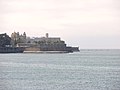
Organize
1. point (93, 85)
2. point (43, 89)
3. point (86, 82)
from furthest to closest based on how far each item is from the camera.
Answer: point (86, 82) < point (93, 85) < point (43, 89)

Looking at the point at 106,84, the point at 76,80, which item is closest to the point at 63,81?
the point at 76,80

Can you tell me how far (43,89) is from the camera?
1965 inches

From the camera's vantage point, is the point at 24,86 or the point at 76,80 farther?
the point at 76,80

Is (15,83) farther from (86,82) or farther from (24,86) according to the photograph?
(86,82)

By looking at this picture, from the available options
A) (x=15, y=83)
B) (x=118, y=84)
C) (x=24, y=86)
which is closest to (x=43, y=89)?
(x=24, y=86)

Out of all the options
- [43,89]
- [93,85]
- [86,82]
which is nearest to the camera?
[43,89]

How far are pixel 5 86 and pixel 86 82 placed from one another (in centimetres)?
1109

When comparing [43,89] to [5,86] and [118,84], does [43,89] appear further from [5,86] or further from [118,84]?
[118,84]

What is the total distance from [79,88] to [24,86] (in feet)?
20.4

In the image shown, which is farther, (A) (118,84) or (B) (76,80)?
(B) (76,80)

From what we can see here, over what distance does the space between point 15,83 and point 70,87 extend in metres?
7.36

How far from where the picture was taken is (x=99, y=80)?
60531 millimetres

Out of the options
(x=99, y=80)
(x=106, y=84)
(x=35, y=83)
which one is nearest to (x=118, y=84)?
(x=106, y=84)

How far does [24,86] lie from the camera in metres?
52.2
